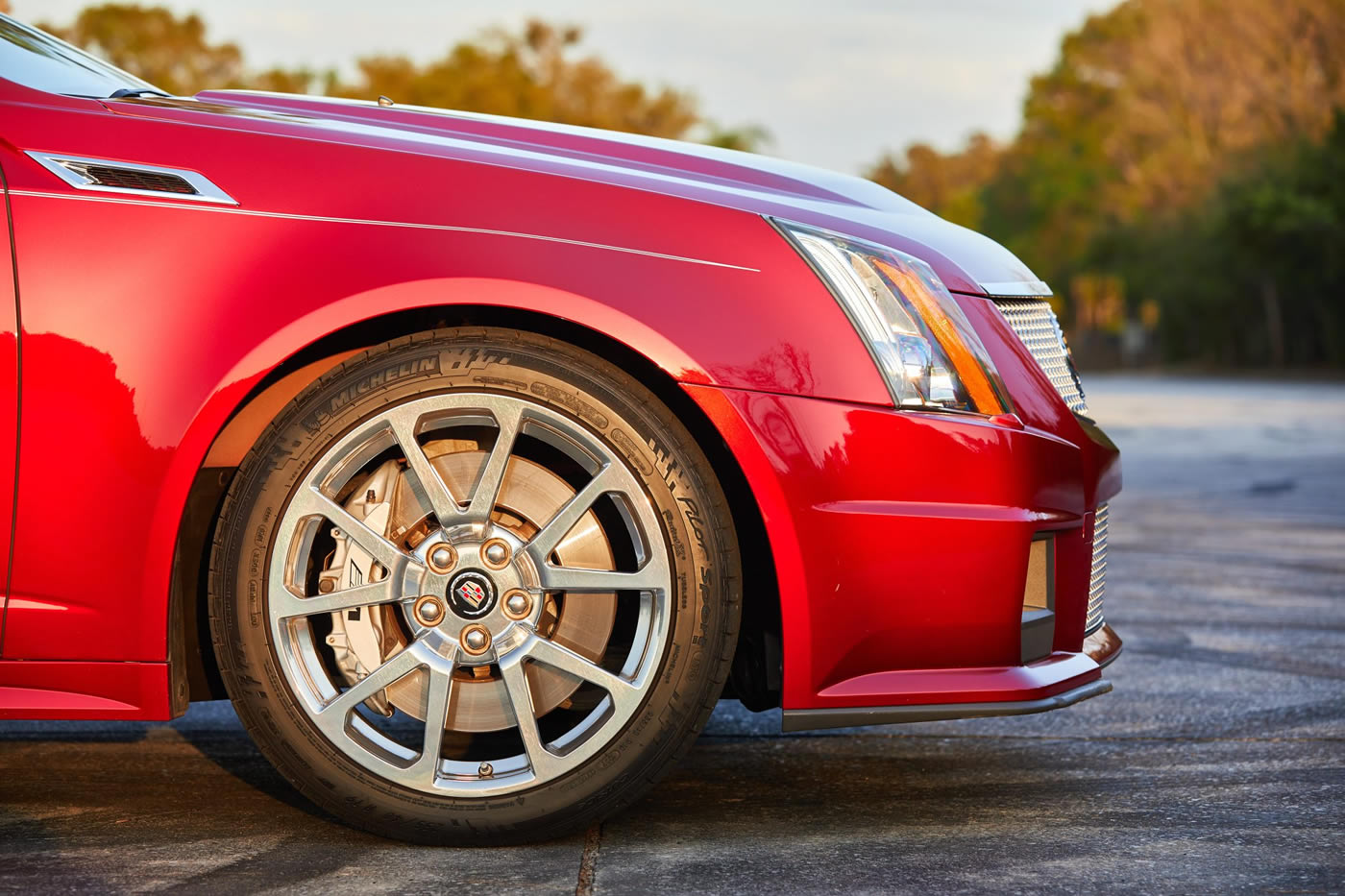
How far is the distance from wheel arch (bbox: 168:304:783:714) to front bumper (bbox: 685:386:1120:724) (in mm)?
84

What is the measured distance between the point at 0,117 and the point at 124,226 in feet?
1.04

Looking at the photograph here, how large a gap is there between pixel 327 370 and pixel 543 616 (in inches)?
23.3

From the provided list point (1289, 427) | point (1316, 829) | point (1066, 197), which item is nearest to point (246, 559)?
point (1316, 829)

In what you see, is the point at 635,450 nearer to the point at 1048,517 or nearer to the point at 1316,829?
the point at 1048,517

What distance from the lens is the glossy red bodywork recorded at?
8.82 feet

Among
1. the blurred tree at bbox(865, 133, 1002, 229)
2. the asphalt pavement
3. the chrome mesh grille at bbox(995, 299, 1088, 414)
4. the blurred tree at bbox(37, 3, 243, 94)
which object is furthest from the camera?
the blurred tree at bbox(865, 133, 1002, 229)

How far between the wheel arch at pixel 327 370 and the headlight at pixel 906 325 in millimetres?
322

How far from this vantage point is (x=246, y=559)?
9.03 feet

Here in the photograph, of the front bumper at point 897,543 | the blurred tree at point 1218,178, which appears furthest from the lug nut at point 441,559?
the blurred tree at point 1218,178

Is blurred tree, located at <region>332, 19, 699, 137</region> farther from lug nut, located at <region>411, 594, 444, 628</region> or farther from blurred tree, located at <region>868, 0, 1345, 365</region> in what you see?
lug nut, located at <region>411, 594, 444, 628</region>

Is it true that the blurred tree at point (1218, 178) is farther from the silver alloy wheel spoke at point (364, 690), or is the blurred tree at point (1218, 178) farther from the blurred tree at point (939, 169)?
the blurred tree at point (939, 169)

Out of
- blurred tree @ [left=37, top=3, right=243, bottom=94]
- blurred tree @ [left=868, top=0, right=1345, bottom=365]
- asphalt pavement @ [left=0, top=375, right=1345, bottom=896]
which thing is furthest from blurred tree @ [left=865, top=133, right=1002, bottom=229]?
asphalt pavement @ [left=0, top=375, right=1345, bottom=896]

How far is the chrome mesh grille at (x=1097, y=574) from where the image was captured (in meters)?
3.12

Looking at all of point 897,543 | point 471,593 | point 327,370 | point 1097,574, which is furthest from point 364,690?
point 1097,574
